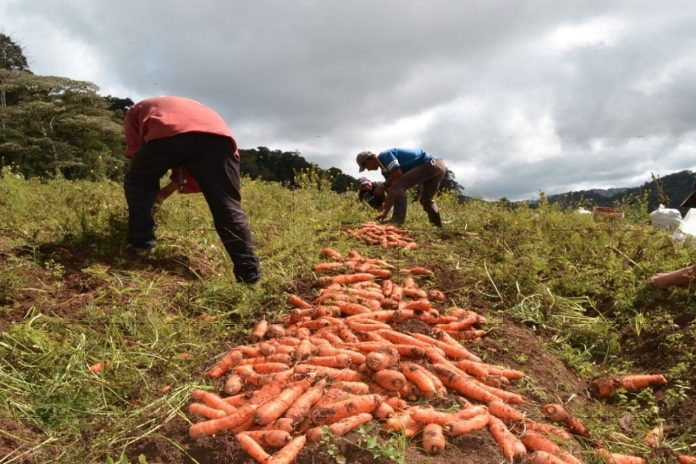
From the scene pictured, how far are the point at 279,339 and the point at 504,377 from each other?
1336 millimetres

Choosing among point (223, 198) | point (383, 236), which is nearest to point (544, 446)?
point (223, 198)

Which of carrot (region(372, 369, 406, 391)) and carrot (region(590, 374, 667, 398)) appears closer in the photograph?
carrot (region(372, 369, 406, 391))

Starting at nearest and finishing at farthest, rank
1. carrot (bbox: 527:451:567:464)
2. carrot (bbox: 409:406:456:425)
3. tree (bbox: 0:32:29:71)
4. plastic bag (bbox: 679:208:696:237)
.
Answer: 1. carrot (bbox: 527:451:567:464)
2. carrot (bbox: 409:406:456:425)
3. plastic bag (bbox: 679:208:696:237)
4. tree (bbox: 0:32:29:71)

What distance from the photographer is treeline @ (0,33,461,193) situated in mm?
17203

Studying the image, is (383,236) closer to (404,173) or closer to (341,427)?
(404,173)

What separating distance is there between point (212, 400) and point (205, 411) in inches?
4.3

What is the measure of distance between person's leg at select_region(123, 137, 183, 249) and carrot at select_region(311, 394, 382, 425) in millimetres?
2677

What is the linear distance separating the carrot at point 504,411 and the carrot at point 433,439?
0.39 meters

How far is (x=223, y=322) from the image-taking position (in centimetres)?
334

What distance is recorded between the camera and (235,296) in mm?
3611

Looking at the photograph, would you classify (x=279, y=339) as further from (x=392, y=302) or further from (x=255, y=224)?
(x=255, y=224)

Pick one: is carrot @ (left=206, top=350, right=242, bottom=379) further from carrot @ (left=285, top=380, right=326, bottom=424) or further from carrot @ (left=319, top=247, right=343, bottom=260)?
carrot @ (left=319, top=247, right=343, bottom=260)

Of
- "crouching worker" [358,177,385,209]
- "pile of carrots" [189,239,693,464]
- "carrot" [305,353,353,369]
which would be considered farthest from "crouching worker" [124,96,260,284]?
"crouching worker" [358,177,385,209]

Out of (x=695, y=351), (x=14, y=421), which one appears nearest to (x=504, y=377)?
(x=695, y=351)
